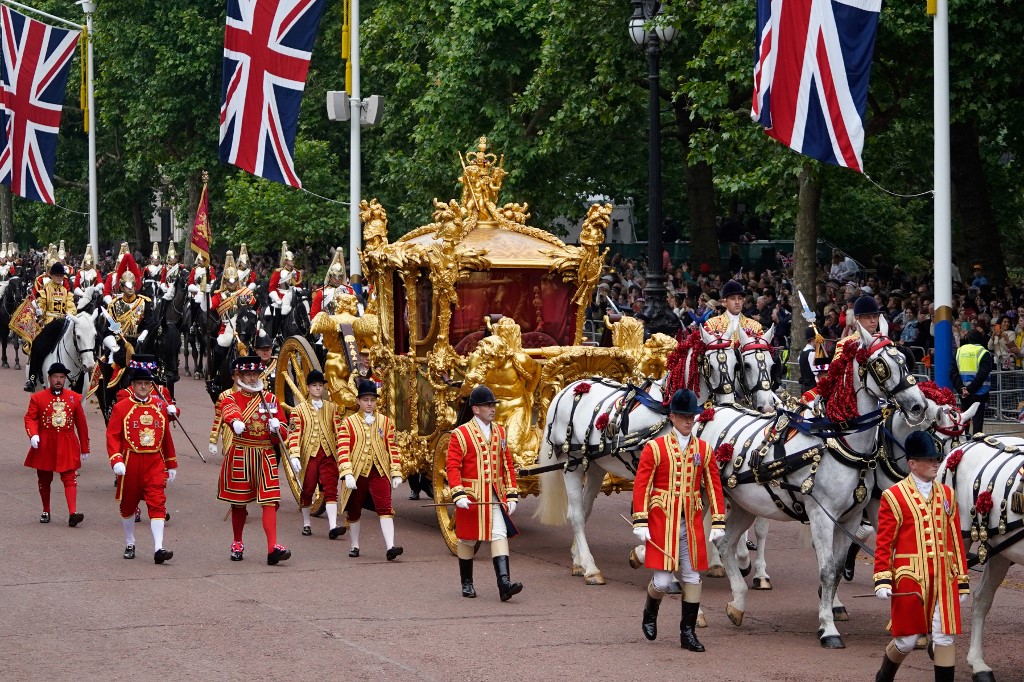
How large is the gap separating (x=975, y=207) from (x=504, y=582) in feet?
51.1

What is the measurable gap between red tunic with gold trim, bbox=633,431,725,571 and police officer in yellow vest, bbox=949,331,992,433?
5.49 m

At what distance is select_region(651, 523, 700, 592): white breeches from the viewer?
9680mm

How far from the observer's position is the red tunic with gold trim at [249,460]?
492 inches

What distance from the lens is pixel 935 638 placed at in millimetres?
8227

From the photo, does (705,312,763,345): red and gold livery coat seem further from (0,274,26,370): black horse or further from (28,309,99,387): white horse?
(0,274,26,370): black horse

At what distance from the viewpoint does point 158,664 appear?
29.7ft

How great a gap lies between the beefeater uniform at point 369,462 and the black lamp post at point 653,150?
654cm

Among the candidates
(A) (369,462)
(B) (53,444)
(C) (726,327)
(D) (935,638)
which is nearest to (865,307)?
(C) (726,327)

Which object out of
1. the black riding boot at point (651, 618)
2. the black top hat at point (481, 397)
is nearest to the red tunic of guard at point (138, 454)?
the black top hat at point (481, 397)

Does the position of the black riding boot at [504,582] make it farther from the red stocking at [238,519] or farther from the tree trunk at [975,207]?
the tree trunk at [975,207]

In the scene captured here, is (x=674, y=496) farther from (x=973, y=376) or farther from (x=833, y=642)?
(x=973, y=376)

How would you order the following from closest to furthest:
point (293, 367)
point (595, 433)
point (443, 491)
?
1. point (595, 433)
2. point (443, 491)
3. point (293, 367)

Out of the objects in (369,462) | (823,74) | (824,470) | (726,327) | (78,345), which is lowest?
(369,462)

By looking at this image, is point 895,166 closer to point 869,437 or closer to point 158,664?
point 869,437
